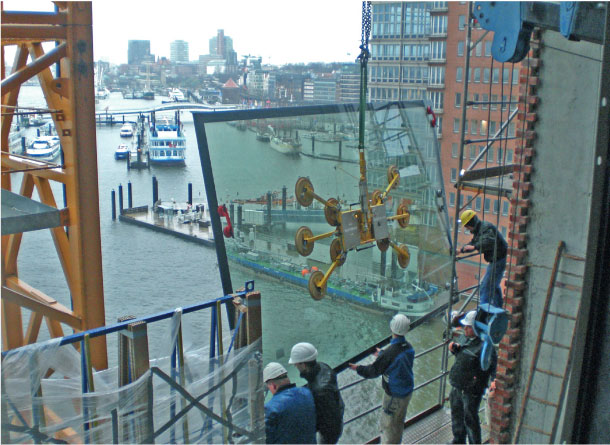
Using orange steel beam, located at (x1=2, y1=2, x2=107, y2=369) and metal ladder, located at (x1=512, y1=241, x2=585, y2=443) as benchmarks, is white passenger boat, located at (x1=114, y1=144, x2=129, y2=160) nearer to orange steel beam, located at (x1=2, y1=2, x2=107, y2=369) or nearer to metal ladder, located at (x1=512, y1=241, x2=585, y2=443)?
orange steel beam, located at (x1=2, y1=2, x2=107, y2=369)

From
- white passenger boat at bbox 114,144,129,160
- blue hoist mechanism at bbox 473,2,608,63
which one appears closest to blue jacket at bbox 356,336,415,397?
blue hoist mechanism at bbox 473,2,608,63

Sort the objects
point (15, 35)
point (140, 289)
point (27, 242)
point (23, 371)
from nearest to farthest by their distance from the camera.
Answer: point (23, 371) < point (15, 35) < point (140, 289) < point (27, 242)

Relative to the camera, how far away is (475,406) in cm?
365

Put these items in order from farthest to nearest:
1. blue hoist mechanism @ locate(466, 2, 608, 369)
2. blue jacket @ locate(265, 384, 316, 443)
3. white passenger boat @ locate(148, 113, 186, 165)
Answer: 1. white passenger boat @ locate(148, 113, 186, 165)
2. blue hoist mechanism @ locate(466, 2, 608, 369)
3. blue jacket @ locate(265, 384, 316, 443)

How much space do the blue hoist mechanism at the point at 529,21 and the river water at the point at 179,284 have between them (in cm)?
132

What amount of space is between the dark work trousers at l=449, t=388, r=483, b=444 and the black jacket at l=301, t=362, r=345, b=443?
0.97 metres

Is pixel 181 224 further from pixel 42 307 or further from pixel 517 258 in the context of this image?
pixel 517 258

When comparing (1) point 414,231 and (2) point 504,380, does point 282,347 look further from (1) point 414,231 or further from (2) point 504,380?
(1) point 414,231

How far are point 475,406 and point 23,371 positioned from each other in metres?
2.41

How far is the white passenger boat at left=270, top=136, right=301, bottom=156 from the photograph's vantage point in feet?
12.7

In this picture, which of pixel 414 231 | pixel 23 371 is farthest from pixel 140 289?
pixel 23 371

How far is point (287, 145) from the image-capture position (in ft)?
12.9

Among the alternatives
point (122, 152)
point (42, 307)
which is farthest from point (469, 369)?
point (122, 152)

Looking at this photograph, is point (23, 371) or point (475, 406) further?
point (475, 406)
